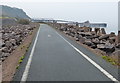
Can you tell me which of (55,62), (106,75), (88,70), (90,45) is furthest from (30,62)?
(90,45)

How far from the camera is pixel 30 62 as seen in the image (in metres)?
10.7

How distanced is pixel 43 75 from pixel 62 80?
0.95 metres

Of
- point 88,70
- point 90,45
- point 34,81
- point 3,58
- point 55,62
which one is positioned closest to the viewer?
point 34,81

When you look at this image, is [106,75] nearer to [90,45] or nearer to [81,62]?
[81,62]

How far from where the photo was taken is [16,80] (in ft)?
25.1

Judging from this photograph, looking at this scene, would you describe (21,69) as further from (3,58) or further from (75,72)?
(3,58)

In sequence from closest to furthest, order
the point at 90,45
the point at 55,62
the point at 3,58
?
the point at 55,62
the point at 3,58
the point at 90,45

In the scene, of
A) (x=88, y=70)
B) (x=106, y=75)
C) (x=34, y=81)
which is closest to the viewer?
(x=34, y=81)

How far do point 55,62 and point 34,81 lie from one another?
3163mm

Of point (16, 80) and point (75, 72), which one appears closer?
point (16, 80)

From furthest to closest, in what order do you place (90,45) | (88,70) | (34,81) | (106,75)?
(90,45)
(88,70)
(106,75)
(34,81)

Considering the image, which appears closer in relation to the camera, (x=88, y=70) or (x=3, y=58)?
(x=88, y=70)

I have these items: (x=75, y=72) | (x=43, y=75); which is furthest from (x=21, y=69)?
(x=75, y=72)

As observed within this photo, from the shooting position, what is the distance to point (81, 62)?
34.7 feet
